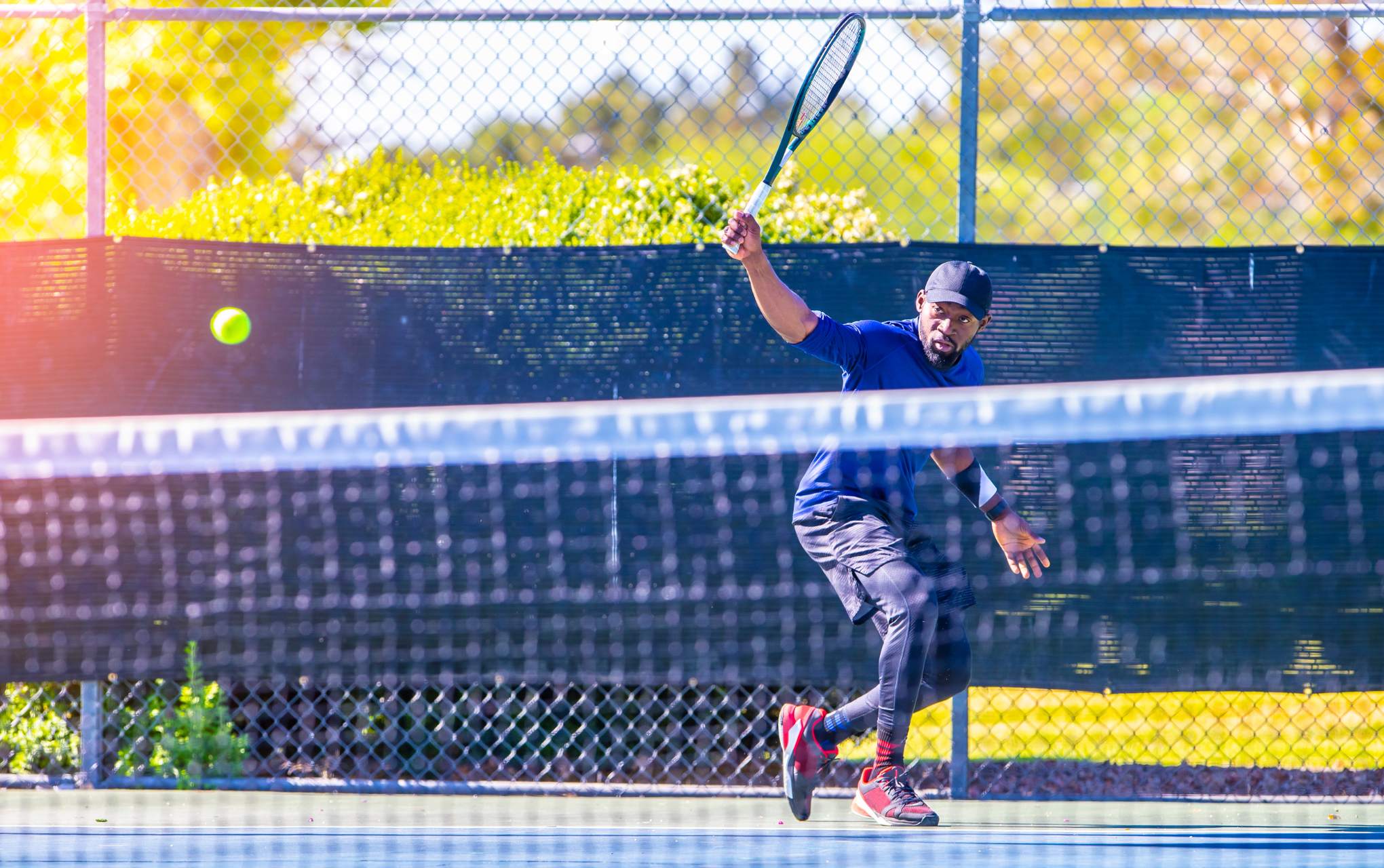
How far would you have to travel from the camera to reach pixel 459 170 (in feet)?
18.8

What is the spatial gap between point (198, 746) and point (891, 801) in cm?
257

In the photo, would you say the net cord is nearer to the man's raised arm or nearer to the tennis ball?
the man's raised arm

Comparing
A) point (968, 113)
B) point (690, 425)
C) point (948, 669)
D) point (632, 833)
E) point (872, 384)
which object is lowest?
point (632, 833)

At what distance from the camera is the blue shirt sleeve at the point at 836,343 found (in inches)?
150

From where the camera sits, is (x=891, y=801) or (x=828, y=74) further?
(x=828, y=74)

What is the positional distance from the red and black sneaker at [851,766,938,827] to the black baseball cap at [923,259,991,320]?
119 centimetres

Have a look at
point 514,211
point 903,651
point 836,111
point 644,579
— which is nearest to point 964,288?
point 903,651

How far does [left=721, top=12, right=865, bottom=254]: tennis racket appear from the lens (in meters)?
4.48

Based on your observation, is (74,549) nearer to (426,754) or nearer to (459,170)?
(426,754)

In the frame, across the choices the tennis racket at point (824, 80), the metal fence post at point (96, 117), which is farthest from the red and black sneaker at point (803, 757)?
the metal fence post at point (96, 117)

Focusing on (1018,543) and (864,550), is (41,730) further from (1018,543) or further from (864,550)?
(1018,543)

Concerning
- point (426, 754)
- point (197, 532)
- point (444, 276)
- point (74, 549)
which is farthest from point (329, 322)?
point (426, 754)

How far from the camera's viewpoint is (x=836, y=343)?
3838 mm

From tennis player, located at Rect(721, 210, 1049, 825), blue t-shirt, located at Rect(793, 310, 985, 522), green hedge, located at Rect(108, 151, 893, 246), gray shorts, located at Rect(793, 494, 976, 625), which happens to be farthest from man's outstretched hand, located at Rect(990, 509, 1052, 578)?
green hedge, located at Rect(108, 151, 893, 246)
